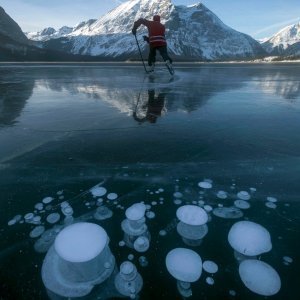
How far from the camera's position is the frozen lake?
59.3 inches

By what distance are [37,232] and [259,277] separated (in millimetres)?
1412

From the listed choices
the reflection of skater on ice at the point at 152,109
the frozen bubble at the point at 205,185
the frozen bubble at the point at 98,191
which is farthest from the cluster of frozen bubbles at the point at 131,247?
the reflection of skater on ice at the point at 152,109

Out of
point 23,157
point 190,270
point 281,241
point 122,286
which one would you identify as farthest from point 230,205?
point 23,157

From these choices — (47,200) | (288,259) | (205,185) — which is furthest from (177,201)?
(47,200)

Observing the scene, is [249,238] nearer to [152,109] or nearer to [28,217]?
[28,217]

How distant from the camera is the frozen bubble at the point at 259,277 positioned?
4.58 ft

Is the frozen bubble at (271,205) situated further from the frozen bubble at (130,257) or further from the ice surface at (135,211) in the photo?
the frozen bubble at (130,257)

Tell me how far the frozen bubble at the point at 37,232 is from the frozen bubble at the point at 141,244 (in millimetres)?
647

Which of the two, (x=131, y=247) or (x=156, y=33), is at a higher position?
(x=156, y=33)

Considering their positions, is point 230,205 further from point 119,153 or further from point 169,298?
point 119,153

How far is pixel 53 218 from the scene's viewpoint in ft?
6.26

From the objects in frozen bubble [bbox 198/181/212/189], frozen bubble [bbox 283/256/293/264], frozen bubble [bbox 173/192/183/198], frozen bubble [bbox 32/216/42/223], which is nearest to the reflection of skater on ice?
frozen bubble [bbox 198/181/212/189]

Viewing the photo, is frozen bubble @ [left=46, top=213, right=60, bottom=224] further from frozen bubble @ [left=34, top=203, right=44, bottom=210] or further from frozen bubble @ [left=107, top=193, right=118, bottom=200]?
frozen bubble @ [left=107, top=193, right=118, bottom=200]

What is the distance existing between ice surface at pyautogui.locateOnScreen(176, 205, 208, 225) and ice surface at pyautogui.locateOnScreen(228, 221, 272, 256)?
205 mm
